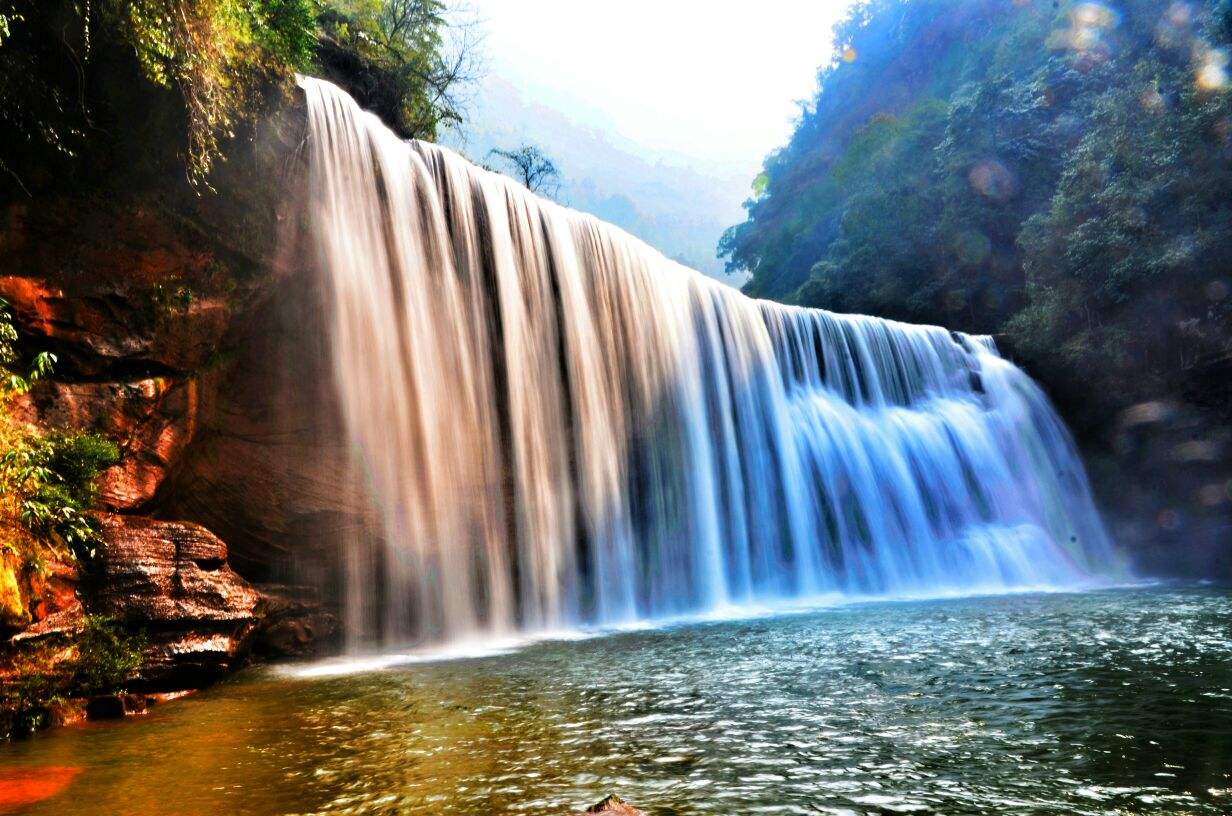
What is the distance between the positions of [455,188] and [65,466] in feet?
21.7

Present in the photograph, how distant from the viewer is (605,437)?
1238 cm

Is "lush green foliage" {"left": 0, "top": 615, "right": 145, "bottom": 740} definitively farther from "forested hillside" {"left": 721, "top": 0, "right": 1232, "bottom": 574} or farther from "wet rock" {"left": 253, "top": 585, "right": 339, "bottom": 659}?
"forested hillside" {"left": 721, "top": 0, "right": 1232, "bottom": 574}

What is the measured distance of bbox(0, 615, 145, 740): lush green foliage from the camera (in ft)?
17.0

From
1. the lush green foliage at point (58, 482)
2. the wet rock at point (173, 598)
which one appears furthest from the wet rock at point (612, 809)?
the lush green foliage at point (58, 482)

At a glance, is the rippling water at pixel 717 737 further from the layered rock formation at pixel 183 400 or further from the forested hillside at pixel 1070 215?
the forested hillside at pixel 1070 215

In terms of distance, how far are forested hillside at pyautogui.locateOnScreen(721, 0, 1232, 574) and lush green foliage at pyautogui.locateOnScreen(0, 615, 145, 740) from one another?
21.1m

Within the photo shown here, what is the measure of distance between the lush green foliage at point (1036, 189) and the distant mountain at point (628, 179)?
9183 centimetres

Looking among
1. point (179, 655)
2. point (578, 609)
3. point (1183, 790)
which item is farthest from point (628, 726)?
point (578, 609)

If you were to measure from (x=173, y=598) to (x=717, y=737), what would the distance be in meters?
5.27

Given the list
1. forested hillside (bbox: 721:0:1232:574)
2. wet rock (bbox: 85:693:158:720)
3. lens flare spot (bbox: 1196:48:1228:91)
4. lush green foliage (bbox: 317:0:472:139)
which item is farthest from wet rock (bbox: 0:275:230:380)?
lens flare spot (bbox: 1196:48:1228:91)

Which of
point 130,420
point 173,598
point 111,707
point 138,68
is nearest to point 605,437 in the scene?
point 130,420

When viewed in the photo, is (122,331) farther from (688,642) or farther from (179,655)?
(688,642)

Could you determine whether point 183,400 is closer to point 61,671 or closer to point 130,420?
point 130,420

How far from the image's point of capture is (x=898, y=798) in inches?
118
